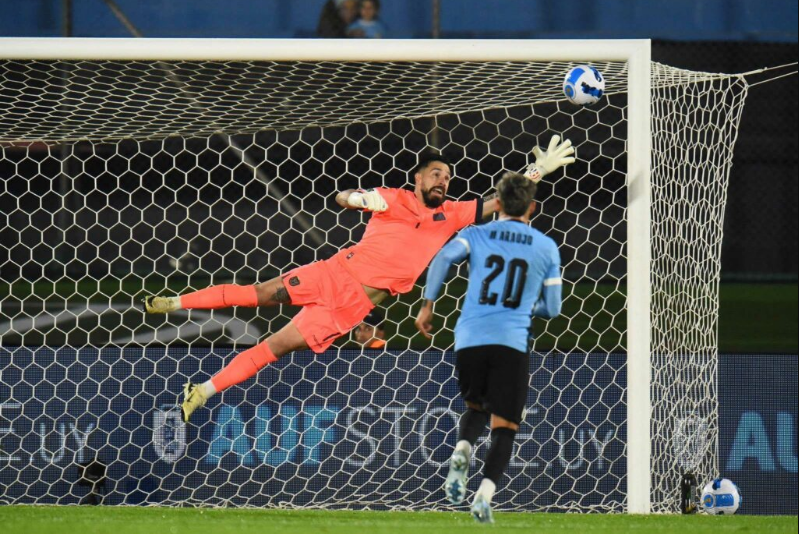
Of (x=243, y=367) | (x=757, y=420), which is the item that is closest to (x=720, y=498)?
(x=757, y=420)

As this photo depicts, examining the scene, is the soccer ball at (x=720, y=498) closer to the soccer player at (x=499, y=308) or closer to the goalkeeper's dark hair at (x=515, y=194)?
the soccer player at (x=499, y=308)

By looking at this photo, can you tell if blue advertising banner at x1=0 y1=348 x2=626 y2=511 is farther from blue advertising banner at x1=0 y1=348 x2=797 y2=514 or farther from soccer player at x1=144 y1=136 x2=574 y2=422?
soccer player at x1=144 y1=136 x2=574 y2=422

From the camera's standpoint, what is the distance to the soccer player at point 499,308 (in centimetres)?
366

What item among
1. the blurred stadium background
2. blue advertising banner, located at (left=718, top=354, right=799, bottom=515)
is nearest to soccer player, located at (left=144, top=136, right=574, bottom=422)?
blue advertising banner, located at (left=718, top=354, right=799, bottom=515)

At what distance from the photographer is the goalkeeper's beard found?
4809 mm

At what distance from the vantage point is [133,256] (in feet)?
28.2

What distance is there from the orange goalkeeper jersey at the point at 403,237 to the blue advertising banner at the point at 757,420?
5.20ft

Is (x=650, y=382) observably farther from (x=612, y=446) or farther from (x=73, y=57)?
(x=73, y=57)

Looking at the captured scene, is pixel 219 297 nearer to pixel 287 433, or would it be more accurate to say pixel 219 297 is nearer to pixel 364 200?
pixel 287 433

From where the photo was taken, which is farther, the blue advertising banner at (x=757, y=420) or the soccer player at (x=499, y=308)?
the blue advertising banner at (x=757, y=420)

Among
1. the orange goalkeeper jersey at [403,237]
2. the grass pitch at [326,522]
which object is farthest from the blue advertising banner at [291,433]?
the grass pitch at [326,522]

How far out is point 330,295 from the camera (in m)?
4.89

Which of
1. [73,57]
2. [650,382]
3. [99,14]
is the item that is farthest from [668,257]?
[99,14]

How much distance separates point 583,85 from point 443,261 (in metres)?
1.21
